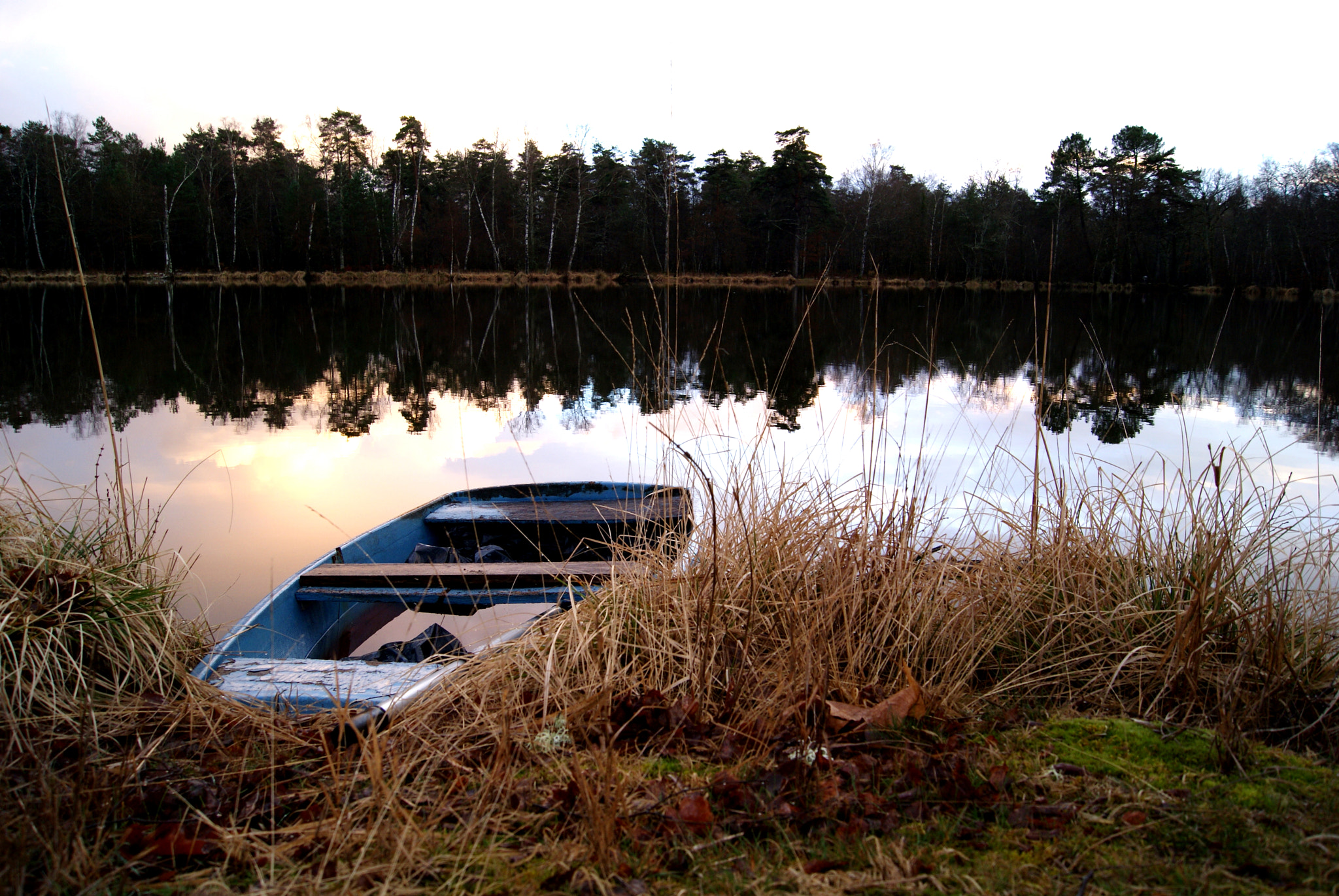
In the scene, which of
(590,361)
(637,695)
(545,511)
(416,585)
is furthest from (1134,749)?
(590,361)

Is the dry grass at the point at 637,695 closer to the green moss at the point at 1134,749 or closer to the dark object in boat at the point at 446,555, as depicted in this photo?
the green moss at the point at 1134,749

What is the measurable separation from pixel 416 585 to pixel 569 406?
8.76 meters

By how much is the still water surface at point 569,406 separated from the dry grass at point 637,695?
56 centimetres

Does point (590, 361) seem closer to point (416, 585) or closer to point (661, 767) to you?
point (416, 585)

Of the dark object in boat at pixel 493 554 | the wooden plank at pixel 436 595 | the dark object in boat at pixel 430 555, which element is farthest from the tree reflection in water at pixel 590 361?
the dark object in boat at pixel 430 555

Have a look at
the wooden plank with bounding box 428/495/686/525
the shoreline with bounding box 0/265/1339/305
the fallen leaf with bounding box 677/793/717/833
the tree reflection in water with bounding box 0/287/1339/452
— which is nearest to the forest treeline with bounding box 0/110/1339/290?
the shoreline with bounding box 0/265/1339/305

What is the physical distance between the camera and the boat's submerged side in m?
3.05

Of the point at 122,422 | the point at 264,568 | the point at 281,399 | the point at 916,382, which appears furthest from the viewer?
the point at 916,382

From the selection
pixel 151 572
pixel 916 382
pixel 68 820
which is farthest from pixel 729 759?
pixel 916 382

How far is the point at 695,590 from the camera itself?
3.06 m

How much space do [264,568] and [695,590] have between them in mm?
4227

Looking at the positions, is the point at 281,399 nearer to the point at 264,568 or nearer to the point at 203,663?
the point at 264,568

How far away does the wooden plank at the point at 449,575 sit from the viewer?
405cm

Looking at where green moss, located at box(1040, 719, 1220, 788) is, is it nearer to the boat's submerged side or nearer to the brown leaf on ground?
the brown leaf on ground
